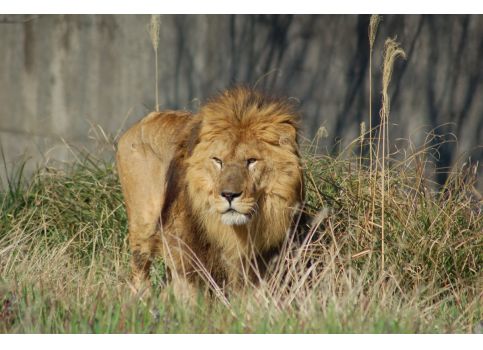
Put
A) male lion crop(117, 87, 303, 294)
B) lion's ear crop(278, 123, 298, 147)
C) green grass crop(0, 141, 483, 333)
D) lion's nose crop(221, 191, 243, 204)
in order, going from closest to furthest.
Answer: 1. green grass crop(0, 141, 483, 333)
2. lion's nose crop(221, 191, 243, 204)
3. male lion crop(117, 87, 303, 294)
4. lion's ear crop(278, 123, 298, 147)

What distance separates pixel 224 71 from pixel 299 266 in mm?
3122

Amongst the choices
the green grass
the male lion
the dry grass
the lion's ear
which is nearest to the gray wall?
the green grass

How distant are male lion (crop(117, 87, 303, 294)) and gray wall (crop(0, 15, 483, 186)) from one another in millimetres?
2635

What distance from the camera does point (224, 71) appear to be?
8805 mm

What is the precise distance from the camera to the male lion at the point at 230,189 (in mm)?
5531

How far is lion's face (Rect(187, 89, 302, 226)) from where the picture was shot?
5.46 metres

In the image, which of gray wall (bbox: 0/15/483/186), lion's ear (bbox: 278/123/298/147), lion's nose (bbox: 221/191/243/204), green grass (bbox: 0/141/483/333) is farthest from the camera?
gray wall (bbox: 0/15/483/186)

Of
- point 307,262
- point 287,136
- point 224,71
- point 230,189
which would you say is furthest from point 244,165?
point 224,71

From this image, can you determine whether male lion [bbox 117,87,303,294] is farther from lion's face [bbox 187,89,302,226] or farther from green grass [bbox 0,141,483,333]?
green grass [bbox 0,141,483,333]

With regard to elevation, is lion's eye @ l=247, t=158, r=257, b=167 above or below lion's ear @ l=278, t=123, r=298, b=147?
below

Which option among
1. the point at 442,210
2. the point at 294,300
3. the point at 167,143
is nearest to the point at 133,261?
the point at 167,143

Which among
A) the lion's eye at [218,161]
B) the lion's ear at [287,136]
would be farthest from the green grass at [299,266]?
the lion's eye at [218,161]

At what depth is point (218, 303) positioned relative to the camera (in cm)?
557
